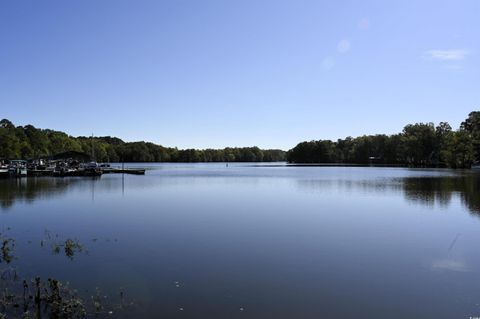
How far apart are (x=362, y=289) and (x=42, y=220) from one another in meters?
19.8

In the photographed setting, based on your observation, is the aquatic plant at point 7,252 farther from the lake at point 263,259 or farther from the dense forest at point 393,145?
the dense forest at point 393,145

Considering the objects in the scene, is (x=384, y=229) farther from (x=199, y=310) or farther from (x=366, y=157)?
(x=366, y=157)

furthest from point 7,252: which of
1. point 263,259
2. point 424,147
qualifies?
point 424,147

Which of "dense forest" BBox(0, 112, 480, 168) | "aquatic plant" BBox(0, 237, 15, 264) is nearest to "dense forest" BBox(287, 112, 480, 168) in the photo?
"dense forest" BBox(0, 112, 480, 168)

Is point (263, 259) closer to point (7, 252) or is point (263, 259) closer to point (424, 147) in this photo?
point (7, 252)

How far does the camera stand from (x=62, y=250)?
1625 cm

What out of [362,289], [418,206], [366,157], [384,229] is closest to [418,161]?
[366,157]

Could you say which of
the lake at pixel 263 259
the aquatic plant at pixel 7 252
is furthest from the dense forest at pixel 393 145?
the aquatic plant at pixel 7 252

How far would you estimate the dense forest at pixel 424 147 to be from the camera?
346 feet

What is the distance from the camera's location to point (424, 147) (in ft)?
467

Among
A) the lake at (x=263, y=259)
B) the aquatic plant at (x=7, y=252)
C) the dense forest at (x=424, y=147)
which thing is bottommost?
the lake at (x=263, y=259)

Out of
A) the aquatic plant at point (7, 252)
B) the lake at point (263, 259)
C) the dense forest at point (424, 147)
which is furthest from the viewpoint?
the dense forest at point (424, 147)

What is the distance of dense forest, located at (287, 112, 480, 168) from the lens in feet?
346

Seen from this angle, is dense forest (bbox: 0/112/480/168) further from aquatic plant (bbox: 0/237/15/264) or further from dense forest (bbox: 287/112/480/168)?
aquatic plant (bbox: 0/237/15/264)
